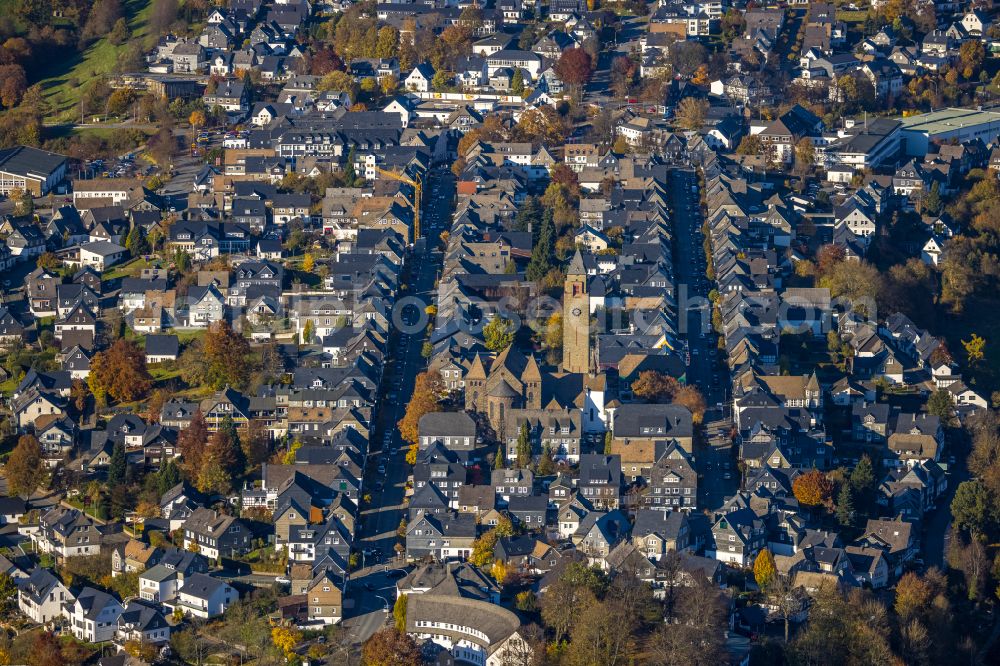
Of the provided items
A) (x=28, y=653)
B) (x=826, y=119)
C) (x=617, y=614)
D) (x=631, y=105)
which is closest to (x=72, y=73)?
(x=631, y=105)

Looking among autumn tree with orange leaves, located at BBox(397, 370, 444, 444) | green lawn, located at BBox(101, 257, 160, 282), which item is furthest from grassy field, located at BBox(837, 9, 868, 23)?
autumn tree with orange leaves, located at BBox(397, 370, 444, 444)

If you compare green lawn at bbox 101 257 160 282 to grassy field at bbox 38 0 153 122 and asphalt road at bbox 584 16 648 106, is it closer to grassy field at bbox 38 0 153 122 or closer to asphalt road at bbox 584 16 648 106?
grassy field at bbox 38 0 153 122

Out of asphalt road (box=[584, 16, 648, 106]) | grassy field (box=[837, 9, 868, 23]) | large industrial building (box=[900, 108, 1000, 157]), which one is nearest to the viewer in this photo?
large industrial building (box=[900, 108, 1000, 157])

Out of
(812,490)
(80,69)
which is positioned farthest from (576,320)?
(80,69)

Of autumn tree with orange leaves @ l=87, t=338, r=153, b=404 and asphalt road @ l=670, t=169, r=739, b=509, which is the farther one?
Result: autumn tree with orange leaves @ l=87, t=338, r=153, b=404

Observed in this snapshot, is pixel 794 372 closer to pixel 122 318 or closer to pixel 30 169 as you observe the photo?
pixel 122 318

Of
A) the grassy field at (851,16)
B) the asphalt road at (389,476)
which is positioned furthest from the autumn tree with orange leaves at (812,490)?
the grassy field at (851,16)

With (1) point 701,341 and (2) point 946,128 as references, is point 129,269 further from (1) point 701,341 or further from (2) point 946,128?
(2) point 946,128
